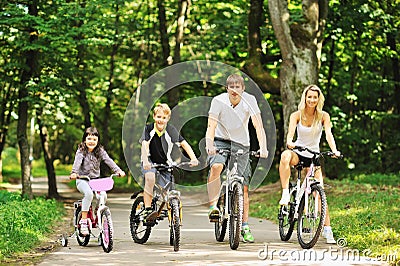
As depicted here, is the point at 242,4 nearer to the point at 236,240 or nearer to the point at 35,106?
the point at 35,106

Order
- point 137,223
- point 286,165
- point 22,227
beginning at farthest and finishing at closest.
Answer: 1. point 22,227
2. point 137,223
3. point 286,165

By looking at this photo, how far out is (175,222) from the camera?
31.3 feet

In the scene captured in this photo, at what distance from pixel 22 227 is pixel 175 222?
320cm

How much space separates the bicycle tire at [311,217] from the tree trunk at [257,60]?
10.8 metres

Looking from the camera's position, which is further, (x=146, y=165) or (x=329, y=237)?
(x=146, y=165)

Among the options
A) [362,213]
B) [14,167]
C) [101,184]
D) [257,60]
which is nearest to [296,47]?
[257,60]

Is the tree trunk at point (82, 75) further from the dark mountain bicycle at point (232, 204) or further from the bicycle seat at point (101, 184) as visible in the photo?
the dark mountain bicycle at point (232, 204)

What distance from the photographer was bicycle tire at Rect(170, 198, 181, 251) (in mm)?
9469

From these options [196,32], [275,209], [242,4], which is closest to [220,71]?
[196,32]

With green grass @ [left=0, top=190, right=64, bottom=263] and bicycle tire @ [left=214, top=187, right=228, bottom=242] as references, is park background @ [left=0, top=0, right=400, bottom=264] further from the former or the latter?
green grass @ [left=0, top=190, right=64, bottom=263]

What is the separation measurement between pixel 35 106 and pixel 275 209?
8319 millimetres

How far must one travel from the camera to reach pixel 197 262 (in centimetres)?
841

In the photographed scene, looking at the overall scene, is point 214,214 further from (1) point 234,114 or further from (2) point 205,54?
(2) point 205,54

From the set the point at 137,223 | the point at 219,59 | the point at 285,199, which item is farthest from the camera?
the point at 219,59
